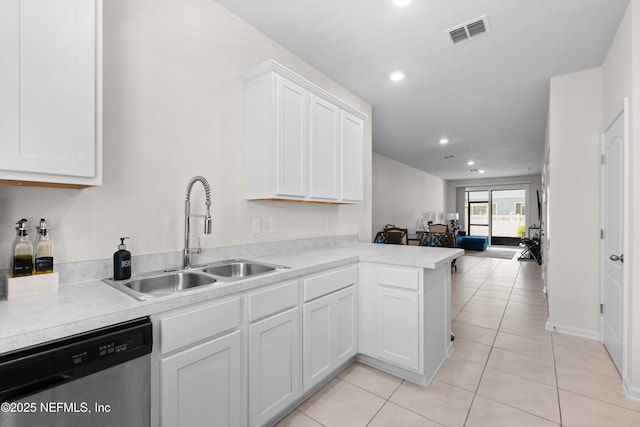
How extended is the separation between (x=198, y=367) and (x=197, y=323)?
20 centimetres

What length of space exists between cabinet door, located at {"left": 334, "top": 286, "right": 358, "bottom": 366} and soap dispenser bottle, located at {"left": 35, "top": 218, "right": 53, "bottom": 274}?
1.62 meters

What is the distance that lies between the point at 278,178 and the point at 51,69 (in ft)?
4.45

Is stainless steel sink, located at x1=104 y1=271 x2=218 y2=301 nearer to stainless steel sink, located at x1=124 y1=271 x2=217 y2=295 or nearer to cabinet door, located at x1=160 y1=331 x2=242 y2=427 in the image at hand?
stainless steel sink, located at x1=124 y1=271 x2=217 y2=295

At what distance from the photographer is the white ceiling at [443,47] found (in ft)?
7.34

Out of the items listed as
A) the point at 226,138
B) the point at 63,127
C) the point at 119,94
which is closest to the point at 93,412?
the point at 63,127

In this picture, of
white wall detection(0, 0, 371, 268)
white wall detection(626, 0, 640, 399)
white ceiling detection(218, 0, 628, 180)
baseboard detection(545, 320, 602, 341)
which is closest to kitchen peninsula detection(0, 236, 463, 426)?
white wall detection(0, 0, 371, 268)

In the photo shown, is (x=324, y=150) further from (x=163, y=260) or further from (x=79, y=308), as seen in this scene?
(x=79, y=308)

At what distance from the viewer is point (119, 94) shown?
66.4 inches

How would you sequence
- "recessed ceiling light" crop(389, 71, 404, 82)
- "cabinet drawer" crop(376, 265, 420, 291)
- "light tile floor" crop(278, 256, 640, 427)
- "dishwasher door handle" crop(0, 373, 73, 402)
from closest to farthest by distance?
"dishwasher door handle" crop(0, 373, 73, 402) < "light tile floor" crop(278, 256, 640, 427) < "cabinet drawer" crop(376, 265, 420, 291) < "recessed ceiling light" crop(389, 71, 404, 82)

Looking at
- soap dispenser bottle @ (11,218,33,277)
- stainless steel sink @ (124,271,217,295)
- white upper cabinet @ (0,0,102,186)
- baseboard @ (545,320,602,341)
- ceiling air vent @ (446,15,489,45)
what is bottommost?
baseboard @ (545,320,602,341)

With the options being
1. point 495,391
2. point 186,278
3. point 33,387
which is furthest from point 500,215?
point 33,387

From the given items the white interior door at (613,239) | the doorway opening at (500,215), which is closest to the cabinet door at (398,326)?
the white interior door at (613,239)

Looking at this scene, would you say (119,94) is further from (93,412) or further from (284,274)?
(93,412)

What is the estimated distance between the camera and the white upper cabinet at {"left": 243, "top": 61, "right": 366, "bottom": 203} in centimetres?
226
